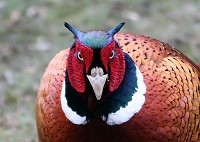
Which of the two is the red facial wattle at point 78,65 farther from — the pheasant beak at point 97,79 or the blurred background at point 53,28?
the blurred background at point 53,28

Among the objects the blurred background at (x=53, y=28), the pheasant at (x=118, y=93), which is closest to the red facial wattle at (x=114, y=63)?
the pheasant at (x=118, y=93)

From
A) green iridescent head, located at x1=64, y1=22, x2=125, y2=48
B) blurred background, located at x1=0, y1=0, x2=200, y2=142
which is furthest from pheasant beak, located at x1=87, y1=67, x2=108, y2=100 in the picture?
blurred background, located at x1=0, y1=0, x2=200, y2=142

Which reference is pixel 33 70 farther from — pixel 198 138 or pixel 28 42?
pixel 198 138

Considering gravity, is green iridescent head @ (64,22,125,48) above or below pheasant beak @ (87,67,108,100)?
above

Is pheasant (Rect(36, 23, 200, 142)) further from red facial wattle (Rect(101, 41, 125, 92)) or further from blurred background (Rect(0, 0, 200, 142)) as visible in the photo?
blurred background (Rect(0, 0, 200, 142))

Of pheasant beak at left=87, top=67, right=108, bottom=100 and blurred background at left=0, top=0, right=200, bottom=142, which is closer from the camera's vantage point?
pheasant beak at left=87, top=67, right=108, bottom=100

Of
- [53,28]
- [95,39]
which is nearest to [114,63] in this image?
[95,39]

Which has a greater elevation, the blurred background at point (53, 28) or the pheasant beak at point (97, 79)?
the blurred background at point (53, 28)

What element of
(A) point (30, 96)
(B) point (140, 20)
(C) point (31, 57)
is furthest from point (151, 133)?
(B) point (140, 20)

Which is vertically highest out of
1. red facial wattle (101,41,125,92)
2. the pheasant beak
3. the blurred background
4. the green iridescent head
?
the blurred background
